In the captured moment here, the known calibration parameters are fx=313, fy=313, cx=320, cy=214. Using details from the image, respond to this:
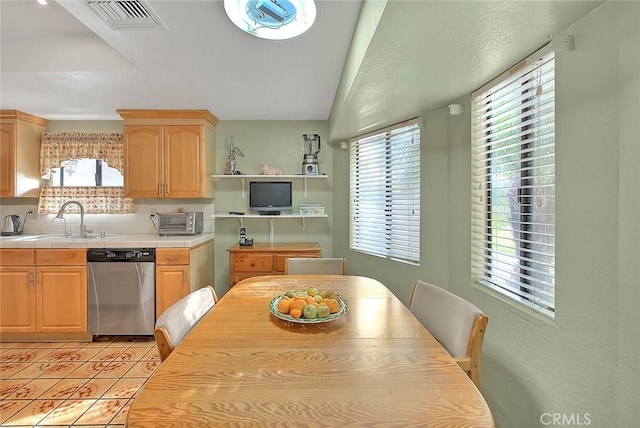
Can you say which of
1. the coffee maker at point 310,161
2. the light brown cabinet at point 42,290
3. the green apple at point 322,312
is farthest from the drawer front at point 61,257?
the green apple at point 322,312

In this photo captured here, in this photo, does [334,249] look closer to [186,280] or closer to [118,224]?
[186,280]

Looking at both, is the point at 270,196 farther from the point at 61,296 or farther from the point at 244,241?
the point at 61,296

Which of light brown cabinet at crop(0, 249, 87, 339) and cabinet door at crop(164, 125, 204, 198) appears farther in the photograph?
cabinet door at crop(164, 125, 204, 198)

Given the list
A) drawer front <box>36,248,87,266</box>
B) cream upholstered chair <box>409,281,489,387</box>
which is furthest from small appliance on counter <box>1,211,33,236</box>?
cream upholstered chair <box>409,281,489,387</box>

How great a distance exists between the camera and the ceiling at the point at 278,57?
121 cm

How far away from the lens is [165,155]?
129 inches

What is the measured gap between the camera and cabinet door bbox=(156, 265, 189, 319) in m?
2.92

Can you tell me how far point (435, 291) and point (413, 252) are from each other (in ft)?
4.39

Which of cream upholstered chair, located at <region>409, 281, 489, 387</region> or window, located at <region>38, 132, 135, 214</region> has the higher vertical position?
window, located at <region>38, 132, 135, 214</region>

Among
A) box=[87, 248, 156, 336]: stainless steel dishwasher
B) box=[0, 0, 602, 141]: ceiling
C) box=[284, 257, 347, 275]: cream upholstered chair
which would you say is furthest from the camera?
box=[87, 248, 156, 336]: stainless steel dishwasher

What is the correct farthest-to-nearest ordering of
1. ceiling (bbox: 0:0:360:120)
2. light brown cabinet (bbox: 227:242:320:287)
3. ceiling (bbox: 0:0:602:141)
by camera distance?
light brown cabinet (bbox: 227:242:320:287), ceiling (bbox: 0:0:360:120), ceiling (bbox: 0:0:602:141)

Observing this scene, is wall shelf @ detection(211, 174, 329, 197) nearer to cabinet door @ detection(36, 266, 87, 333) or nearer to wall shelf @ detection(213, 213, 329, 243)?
wall shelf @ detection(213, 213, 329, 243)

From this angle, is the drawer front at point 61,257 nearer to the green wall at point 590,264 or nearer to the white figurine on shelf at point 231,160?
the white figurine on shelf at point 231,160

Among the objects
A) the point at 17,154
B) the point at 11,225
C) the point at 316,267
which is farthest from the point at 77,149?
the point at 316,267
